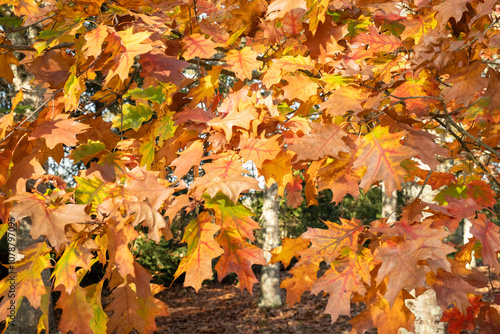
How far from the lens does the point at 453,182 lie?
2.28 metres

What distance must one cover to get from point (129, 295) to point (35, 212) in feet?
1.87

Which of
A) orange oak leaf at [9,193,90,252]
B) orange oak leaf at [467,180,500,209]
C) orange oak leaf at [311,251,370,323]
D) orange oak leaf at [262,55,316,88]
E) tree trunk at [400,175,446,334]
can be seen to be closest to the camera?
orange oak leaf at [9,193,90,252]

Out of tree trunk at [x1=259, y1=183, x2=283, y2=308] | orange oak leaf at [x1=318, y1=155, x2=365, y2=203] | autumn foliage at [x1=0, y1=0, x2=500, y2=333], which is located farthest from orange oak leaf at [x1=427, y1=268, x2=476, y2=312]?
tree trunk at [x1=259, y1=183, x2=283, y2=308]

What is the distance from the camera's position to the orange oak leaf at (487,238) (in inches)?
50.5

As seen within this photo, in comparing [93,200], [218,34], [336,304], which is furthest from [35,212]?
[336,304]

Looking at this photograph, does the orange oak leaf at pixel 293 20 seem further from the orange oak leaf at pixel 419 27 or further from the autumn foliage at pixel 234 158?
the orange oak leaf at pixel 419 27

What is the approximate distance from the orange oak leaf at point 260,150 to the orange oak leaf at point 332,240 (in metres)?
0.36

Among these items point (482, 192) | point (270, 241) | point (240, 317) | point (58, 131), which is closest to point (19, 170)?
point (58, 131)

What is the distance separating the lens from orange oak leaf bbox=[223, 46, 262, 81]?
1577mm

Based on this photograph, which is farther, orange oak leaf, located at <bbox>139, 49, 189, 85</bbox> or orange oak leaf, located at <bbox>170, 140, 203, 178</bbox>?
orange oak leaf, located at <bbox>139, 49, 189, 85</bbox>

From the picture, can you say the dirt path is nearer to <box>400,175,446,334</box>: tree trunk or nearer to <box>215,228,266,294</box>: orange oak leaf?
<box>400,175,446,334</box>: tree trunk

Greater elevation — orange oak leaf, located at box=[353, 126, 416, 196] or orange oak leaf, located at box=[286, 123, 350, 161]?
orange oak leaf, located at box=[286, 123, 350, 161]

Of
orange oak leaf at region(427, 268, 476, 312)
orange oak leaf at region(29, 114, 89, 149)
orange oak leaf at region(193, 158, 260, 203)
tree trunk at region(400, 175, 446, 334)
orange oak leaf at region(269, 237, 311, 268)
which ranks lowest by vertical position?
tree trunk at region(400, 175, 446, 334)

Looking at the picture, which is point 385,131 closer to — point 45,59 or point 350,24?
point 350,24
